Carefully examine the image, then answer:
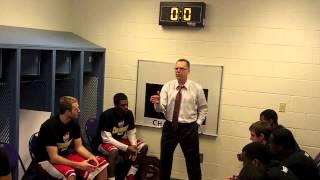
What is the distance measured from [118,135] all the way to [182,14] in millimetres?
1631

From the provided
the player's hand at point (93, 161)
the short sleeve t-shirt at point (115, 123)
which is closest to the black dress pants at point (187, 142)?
the short sleeve t-shirt at point (115, 123)

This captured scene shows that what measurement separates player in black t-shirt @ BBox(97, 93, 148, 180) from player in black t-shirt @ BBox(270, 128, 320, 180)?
191 cm

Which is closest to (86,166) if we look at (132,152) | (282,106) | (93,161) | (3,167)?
(93,161)

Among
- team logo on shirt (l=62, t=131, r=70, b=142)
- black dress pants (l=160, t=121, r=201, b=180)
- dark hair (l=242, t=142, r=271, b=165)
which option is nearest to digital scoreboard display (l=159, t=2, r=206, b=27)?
black dress pants (l=160, t=121, r=201, b=180)

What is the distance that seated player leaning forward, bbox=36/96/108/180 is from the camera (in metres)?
3.51

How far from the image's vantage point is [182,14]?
4.77 metres

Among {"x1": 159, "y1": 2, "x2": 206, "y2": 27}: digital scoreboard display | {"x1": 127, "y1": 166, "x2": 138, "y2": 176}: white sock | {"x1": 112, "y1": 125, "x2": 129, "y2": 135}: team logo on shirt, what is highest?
{"x1": 159, "y1": 2, "x2": 206, "y2": 27}: digital scoreboard display

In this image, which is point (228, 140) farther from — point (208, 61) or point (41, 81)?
point (41, 81)

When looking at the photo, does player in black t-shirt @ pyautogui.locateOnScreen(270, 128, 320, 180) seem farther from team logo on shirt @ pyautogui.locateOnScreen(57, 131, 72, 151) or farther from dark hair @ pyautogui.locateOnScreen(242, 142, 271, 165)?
team logo on shirt @ pyautogui.locateOnScreen(57, 131, 72, 151)

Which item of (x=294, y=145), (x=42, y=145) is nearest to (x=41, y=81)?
(x=42, y=145)

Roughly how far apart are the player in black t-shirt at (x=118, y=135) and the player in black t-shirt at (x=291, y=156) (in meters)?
1.91

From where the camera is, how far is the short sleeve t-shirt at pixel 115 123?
4.41 m

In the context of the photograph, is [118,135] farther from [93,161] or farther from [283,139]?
[283,139]

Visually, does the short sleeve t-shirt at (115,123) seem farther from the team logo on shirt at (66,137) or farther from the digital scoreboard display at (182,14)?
the digital scoreboard display at (182,14)
